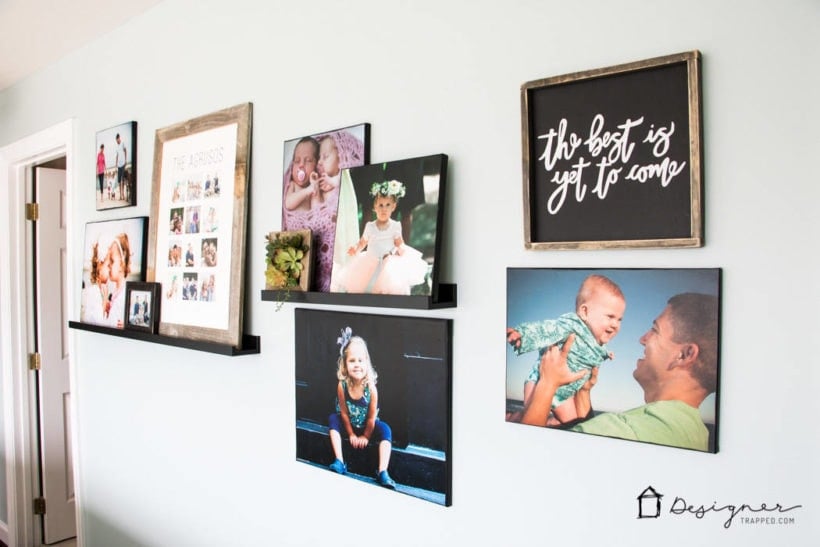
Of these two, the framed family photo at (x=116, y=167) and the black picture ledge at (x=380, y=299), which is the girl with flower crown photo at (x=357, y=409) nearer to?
the black picture ledge at (x=380, y=299)

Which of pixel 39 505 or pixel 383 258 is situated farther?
pixel 39 505

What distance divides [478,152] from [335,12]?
632mm

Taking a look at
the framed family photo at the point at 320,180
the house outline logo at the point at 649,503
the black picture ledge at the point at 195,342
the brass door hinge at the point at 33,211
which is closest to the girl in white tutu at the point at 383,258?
the framed family photo at the point at 320,180

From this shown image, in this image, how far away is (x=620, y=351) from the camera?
114cm

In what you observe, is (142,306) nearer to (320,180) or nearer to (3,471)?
(320,180)

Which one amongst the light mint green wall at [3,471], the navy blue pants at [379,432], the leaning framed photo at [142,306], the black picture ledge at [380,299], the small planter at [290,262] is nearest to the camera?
the black picture ledge at [380,299]

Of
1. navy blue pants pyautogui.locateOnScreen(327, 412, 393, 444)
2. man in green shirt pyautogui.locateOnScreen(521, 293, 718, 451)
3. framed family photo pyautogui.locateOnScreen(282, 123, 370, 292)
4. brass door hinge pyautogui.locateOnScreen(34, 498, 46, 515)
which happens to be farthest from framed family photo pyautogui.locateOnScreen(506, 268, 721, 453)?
brass door hinge pyautogui.locateOnScreen(34, 498, 46, 515)

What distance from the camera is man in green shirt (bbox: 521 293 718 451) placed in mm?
1048

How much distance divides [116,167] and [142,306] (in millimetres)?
626

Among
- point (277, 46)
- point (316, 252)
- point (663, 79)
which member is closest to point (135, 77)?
point (277, 46)

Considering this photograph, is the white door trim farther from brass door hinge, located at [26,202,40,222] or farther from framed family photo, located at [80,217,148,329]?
framed family photo, located at [80,217,148,329]

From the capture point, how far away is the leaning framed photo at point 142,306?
2170 mm

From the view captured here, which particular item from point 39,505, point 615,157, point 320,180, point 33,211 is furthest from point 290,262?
point 39,505

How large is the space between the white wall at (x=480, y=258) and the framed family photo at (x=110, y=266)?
11 cm
